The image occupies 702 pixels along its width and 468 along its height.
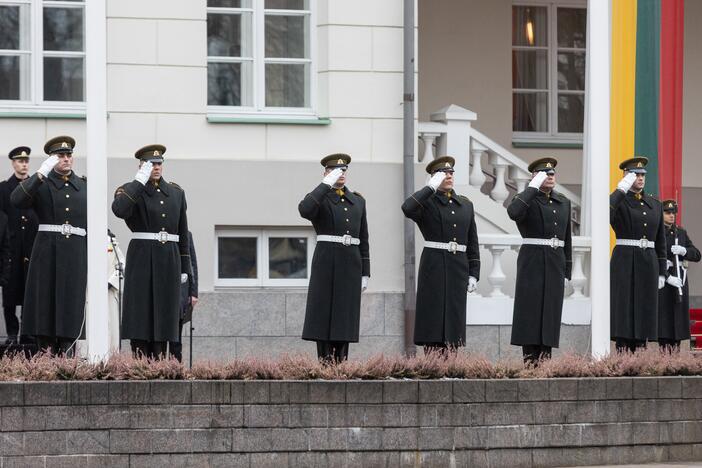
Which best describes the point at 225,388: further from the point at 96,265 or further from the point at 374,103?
the point at 374,103

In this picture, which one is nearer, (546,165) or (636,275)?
(546,165)

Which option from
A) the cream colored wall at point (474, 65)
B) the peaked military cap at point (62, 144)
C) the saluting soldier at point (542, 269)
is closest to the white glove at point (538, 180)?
the saluting soldier at point (542, 269)

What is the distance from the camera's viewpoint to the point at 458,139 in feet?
52.6

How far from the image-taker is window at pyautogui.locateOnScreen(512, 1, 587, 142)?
63.1ft

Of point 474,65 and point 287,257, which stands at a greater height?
point 474,65

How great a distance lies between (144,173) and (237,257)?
418cm

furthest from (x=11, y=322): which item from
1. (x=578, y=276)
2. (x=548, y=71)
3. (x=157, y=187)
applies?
(x=548, y=71)

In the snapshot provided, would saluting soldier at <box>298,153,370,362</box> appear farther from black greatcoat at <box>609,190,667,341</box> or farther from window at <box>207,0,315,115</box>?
window at <box>207,0,315,115</box>

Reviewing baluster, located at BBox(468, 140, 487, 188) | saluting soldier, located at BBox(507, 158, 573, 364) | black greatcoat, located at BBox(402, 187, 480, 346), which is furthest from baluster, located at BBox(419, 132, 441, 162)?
black greatcoat, located at BBox(402, 187, 480, 346)

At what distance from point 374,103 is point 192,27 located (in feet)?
5.83

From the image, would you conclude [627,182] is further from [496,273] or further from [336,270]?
[336,270]

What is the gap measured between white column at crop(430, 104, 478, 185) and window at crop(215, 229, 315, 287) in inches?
59.4

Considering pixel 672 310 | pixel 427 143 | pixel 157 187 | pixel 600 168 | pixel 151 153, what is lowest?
pixel 672 310

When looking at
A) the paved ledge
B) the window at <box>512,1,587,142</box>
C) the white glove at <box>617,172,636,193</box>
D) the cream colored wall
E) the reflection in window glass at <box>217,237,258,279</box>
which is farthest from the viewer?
the window at <box>512,1,587,142</box>
